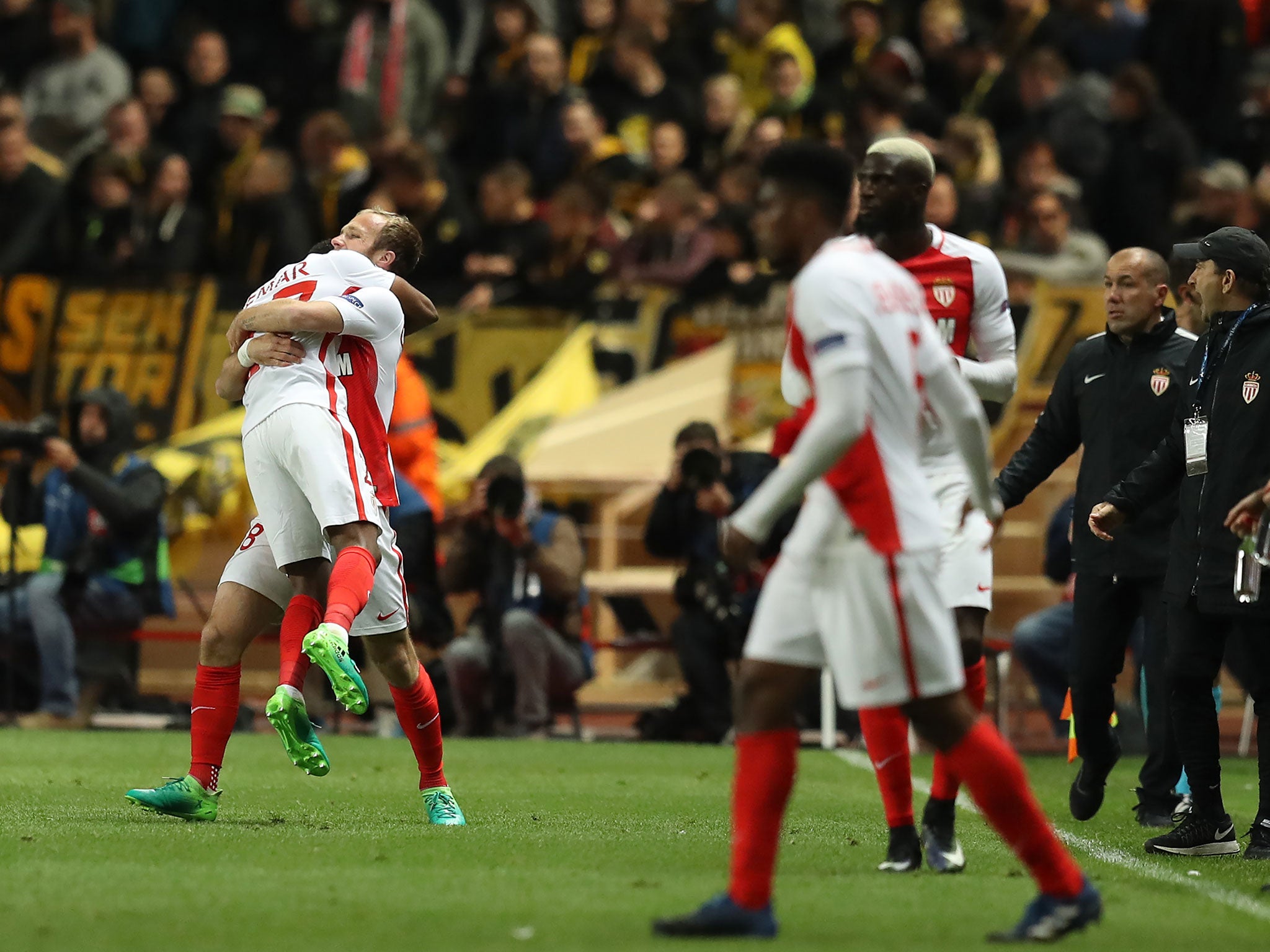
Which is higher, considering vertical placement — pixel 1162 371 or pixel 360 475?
pixel 1162 371

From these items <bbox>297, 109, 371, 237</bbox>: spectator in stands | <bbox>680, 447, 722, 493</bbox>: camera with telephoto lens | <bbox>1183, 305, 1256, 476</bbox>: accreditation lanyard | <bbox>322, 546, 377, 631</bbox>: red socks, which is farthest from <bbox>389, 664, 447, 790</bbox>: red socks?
<bbox>297, 109, 371, 237</bbox>: spectator in stands

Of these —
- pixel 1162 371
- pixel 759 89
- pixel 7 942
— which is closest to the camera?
pixel 7 942

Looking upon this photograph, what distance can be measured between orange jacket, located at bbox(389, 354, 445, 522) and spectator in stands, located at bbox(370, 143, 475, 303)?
9.86 ft

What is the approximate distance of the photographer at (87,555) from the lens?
43.6 feet

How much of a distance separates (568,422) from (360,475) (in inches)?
286

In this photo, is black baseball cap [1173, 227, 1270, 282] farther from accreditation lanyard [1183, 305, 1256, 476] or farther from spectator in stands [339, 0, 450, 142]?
spectator in stands [339, 0, 450, 142]

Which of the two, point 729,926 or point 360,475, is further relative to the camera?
point 360,475

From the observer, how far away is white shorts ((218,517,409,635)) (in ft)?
25.1

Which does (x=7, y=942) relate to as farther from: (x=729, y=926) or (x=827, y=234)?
(x=827, y=234)

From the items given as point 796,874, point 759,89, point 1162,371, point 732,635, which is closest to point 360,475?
point 796,874

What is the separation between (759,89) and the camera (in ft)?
60.6

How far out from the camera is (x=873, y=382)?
17.2 ft

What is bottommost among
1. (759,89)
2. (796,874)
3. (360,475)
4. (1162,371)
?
(796,874)

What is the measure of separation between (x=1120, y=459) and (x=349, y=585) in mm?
3365
